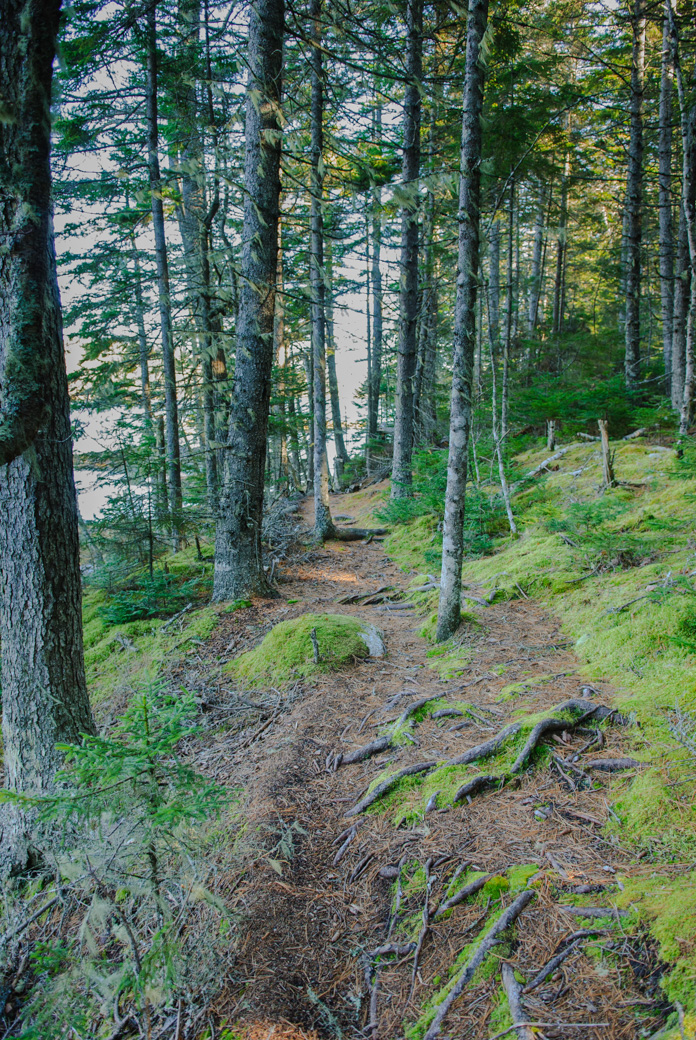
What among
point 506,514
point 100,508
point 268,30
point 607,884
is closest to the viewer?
point 607,884

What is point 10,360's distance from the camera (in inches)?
124

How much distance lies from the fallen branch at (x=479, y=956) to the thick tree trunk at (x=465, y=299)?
3.30 m

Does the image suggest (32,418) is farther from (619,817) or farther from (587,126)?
(587,126)

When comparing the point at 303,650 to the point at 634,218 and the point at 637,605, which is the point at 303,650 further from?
the point at 634,218

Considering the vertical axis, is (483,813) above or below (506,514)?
below

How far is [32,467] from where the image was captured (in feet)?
11.5

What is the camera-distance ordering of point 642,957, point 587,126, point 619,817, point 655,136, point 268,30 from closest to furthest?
point 642,957, point 619,817, point 268,30, point 655,136, point 587,126

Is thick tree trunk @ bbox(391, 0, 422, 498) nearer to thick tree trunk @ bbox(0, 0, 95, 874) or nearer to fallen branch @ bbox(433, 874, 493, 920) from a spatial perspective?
thick tree trunk @ bbox(0, 0, 95, 874)

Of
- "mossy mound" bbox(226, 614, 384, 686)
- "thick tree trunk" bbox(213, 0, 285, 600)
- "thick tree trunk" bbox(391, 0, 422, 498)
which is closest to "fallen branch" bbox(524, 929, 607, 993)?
"mossy mound" bbox(226, 614, 384, 686)

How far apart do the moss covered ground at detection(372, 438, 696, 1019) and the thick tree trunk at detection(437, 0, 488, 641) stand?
0.89 m

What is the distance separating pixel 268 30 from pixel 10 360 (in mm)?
6223

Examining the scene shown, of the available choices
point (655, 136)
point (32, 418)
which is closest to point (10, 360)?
point (32, 418)

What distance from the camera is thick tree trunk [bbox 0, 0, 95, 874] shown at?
3.09m

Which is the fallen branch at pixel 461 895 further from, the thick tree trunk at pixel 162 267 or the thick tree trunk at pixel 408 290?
the thick tree trunk at pixel 408 290
